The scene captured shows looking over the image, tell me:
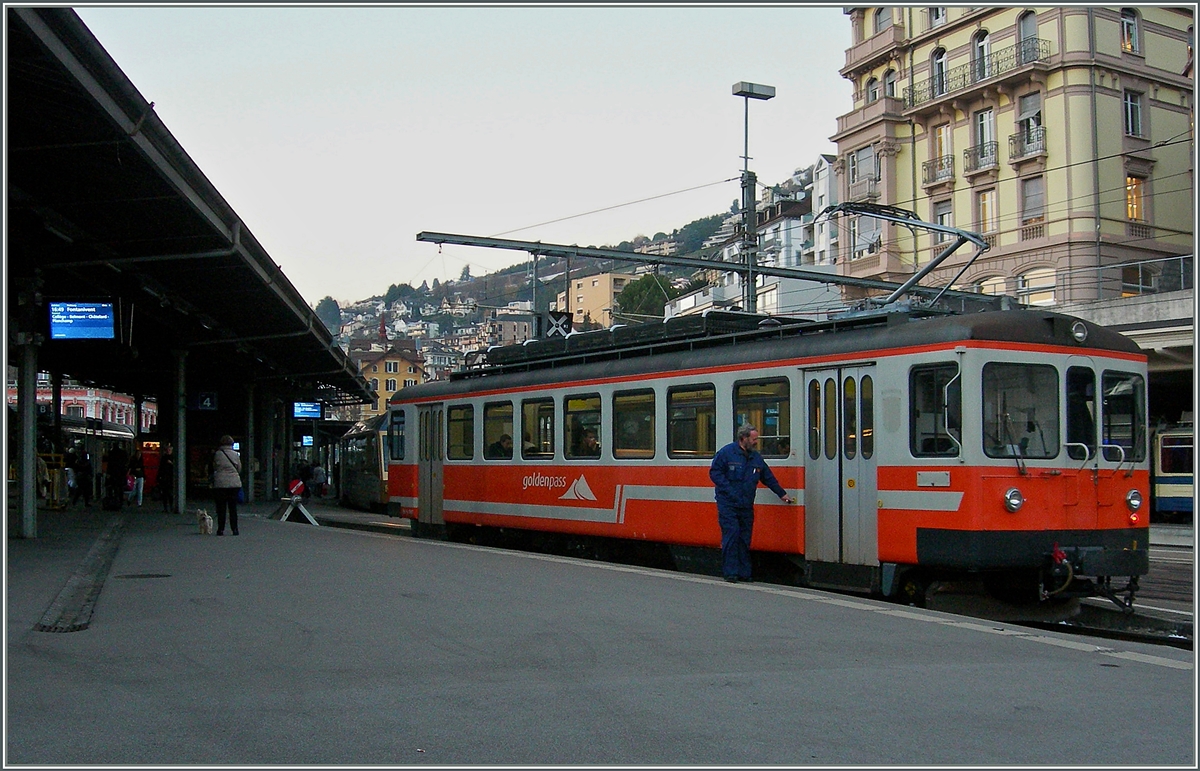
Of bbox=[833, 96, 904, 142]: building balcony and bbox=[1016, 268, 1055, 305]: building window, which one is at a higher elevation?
bbox=[833, 96, 904, 142]: building balcony

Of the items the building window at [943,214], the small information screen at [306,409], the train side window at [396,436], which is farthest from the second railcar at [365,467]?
the building window at [943,214]

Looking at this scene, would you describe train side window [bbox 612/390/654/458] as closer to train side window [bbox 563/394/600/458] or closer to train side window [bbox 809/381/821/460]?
train side window [bbox 563/394/600/458]

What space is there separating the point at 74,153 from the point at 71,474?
24367mm

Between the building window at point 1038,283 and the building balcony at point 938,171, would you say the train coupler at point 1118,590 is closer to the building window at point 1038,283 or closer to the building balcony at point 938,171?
the building window at point 1038,283

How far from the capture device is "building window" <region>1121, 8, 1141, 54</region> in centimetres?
4478

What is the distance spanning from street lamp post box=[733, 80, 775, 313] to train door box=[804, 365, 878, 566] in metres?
12.5

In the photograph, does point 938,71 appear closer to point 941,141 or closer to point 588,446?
point 941,141

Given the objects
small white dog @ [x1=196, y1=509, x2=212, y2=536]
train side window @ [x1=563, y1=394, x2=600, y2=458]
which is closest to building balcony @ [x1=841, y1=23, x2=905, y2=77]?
train side window @ [x1=563, y1=394, x2=600, y2=458]

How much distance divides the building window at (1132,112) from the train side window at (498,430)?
1362 inches

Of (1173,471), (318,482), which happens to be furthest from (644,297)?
(1173,471)

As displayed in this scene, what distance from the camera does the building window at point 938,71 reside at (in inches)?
1918

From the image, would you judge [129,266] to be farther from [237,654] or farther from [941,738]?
[941,738]

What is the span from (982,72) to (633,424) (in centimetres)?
3659

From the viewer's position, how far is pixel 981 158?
46.9 meters
